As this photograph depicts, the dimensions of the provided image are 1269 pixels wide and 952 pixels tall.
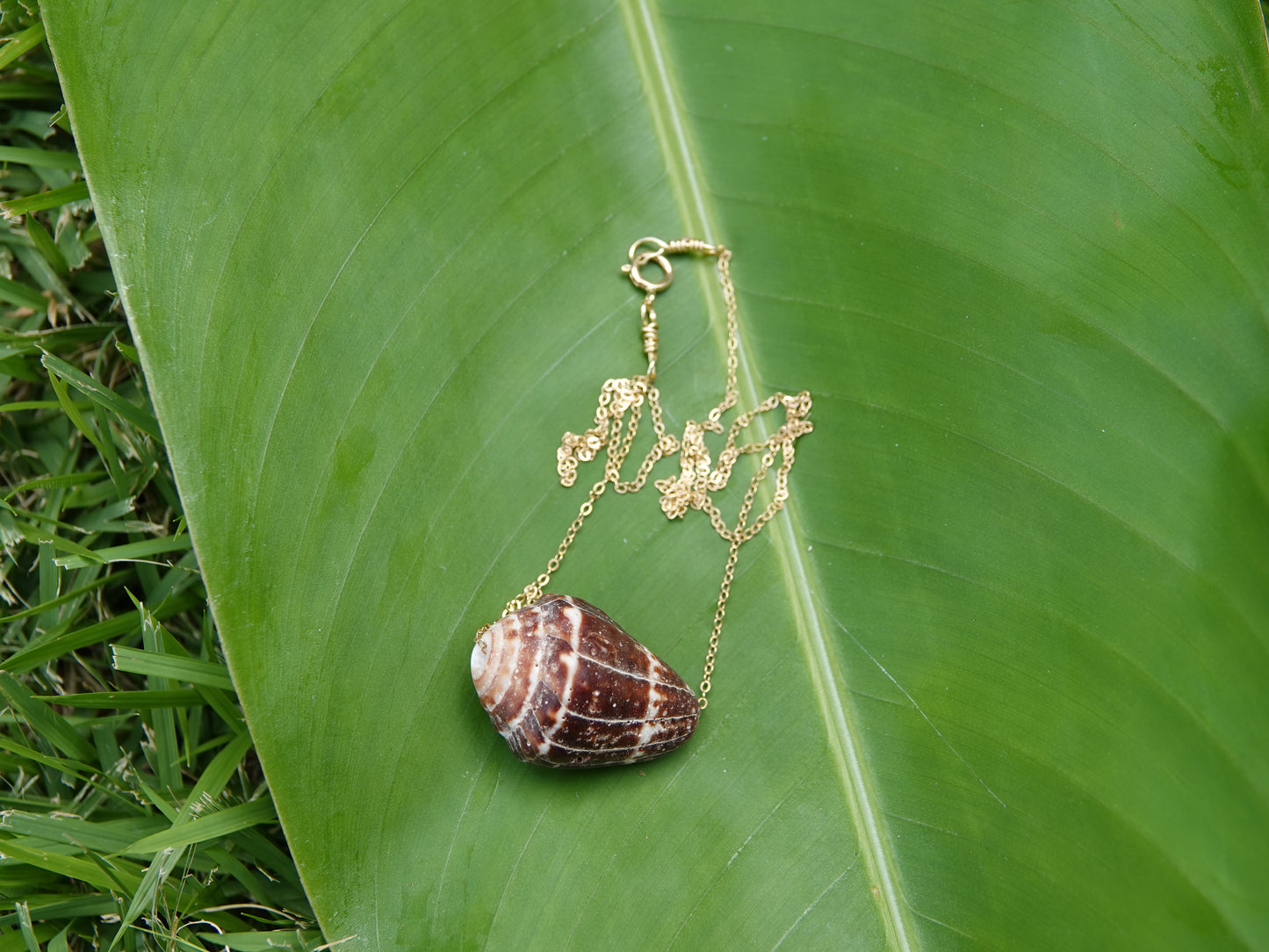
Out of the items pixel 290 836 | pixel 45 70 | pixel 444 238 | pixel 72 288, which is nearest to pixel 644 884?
pixel 290 836

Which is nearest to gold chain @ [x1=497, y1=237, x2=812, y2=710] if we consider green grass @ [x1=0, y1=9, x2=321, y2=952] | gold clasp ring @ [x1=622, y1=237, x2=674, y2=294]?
gold clasp ring @ [x1=622, y1=237, x2=674, y2=294]

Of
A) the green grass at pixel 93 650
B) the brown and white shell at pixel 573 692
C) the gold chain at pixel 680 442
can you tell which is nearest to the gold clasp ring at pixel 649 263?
the gold chain at pixel 680 442

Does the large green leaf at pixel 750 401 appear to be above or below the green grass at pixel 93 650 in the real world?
above

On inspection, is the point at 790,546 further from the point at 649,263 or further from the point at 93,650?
the point at 93,650

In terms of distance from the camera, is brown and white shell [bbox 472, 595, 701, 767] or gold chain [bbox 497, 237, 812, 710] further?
gold chain [bbox 497, 237, 812, 710]

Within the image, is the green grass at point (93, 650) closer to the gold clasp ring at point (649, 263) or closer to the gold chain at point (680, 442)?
the gold chain at point (680, 442)

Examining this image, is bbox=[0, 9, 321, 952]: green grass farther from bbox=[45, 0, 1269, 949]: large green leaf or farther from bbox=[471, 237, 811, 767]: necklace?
bbox=[471, 237, 811, 767]: necklace

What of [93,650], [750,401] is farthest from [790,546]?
[93,650]
